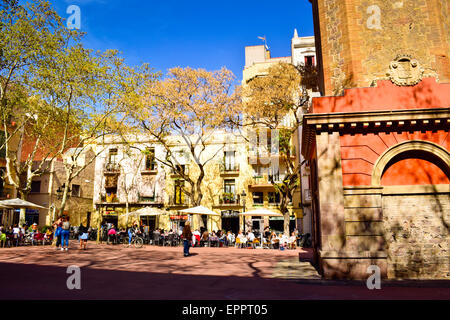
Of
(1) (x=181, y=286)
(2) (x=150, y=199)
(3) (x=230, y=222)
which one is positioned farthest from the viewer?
(2) (x=150, y=199)

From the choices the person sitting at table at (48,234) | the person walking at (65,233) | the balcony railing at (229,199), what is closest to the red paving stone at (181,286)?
the person walking at (65,233)

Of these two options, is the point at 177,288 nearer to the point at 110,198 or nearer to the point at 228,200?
the point at 228,200

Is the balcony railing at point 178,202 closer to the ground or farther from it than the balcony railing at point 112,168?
closer to the ground

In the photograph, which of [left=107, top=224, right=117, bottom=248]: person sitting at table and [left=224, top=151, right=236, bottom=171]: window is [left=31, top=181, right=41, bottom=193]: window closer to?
[left=107, top=224, right=117, bottom=248]: person sitting at table

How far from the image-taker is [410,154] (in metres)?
10.2

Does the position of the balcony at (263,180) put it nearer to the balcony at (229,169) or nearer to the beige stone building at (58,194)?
the balcony at (229,169)

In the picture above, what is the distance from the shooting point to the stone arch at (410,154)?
32.4 ft

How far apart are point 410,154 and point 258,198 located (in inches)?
933

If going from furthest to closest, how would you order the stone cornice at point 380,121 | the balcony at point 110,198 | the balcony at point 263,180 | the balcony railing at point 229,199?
the balcony at point 110,198, the balcony railing at point 229,199, the balcony at point 263,180, the stone cornice at point 380,121

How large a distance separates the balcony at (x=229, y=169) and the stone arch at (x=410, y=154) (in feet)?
77.5

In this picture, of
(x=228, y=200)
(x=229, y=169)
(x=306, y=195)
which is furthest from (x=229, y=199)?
(x=306, y=195)

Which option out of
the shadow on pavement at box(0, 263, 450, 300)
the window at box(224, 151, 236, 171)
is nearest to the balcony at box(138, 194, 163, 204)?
the window at box(224, 151, 236, 171)
